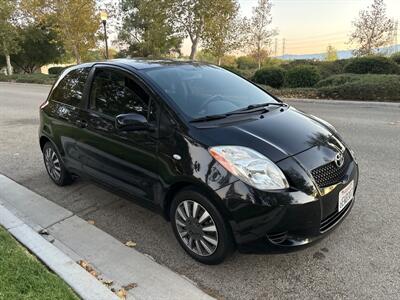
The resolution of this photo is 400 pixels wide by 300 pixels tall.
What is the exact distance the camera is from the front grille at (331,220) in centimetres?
288

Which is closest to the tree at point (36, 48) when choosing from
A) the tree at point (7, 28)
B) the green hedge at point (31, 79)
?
the tree at point (7, 28)

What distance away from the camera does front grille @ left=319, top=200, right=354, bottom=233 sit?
2.88 meters

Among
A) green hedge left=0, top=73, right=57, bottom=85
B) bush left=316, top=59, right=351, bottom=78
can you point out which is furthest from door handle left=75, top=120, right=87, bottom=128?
green hedge left=0, top=73, right=57, bottom=85

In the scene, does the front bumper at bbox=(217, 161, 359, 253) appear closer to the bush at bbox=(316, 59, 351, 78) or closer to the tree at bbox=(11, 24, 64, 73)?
the bush at bbox=(316, 59, 351, 78)

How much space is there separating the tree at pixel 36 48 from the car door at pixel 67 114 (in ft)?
119

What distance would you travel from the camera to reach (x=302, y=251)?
3268 millimetres

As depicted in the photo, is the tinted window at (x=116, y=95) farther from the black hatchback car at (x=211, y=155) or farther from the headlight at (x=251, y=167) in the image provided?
the headlight at (x=251, y=167)

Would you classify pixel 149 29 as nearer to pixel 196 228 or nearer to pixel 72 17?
pixel 72 17

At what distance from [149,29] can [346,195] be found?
2549cm

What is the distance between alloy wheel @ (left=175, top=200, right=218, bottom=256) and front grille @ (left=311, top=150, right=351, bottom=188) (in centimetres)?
84

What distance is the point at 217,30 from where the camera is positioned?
22594mm

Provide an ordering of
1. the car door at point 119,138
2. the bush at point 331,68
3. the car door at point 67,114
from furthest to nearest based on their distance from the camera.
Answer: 1. the bush at point 331,68
2. the car door at point 67,114
3. the car door at point 119,138

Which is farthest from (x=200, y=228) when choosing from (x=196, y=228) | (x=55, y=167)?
(x=55, y=167)

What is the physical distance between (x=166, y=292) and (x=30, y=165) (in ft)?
13.6
